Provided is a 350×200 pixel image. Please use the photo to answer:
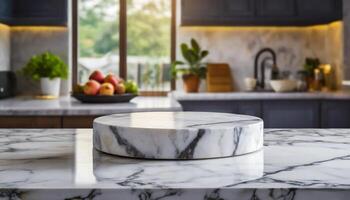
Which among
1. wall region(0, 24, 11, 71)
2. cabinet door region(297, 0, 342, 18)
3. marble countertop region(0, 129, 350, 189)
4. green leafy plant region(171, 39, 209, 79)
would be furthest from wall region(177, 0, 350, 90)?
marble countertop region(0, 129, 350, 189)

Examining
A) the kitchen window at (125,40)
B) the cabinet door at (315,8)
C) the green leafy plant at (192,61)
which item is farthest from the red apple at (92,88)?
the cabinet door at (315,8)

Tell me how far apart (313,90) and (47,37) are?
2432 millimetres

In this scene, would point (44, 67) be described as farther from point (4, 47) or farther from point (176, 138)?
point (176, 138)

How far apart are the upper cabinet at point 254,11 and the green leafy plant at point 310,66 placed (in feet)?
1.27

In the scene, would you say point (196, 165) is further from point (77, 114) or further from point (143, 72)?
point (143, 72)

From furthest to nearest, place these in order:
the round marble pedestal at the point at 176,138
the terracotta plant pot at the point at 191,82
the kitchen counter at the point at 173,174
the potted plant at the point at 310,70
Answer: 1. the potted plant at the point at 310,70
2. the terracotta plant pot at the point at 191,82
3. the round marble pedestal at the point at 176,138
4. the kitchen counter at the point at 173,174

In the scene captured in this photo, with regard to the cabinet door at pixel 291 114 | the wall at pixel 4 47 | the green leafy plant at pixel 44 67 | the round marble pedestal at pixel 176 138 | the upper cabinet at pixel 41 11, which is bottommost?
the cabinet door at pixel 291 114

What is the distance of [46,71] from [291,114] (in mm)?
2013

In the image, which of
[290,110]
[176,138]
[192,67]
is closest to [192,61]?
[192,67]

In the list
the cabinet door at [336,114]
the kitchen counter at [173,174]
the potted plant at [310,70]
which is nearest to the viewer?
the kitchen counter at [173,174]

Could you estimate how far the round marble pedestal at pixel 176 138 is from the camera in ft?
3.58

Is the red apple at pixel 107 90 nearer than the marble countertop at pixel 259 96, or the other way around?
the red apple at pixel 107 90

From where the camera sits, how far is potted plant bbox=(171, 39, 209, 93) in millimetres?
4164

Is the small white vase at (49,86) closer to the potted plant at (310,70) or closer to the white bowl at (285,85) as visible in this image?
the white bowl at (285,85)
